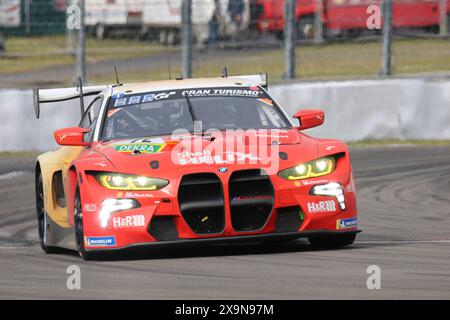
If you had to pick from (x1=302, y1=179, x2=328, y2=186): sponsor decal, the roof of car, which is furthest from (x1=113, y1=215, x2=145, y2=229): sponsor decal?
the roof of car

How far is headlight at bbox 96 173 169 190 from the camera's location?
30.0 ft

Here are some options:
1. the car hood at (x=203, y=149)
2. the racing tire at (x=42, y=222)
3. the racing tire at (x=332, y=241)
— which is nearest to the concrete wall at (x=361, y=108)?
the racing tire at (x=42, y=222)

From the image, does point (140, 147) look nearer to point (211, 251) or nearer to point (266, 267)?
point (211, 251)

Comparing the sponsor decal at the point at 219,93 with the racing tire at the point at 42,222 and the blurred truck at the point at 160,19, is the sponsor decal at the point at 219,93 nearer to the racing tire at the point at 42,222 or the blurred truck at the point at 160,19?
the racing tire at the point at 42,222

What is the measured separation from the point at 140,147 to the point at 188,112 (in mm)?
892

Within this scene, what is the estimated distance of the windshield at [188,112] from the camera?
1027 centimetres

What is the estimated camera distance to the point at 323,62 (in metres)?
20.8

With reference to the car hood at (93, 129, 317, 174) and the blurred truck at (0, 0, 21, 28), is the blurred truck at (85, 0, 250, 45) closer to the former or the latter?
the blurred truck at (0, 0, 21, 28)

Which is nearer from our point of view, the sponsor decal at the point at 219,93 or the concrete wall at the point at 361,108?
the sponsor decal at the point at 219,93

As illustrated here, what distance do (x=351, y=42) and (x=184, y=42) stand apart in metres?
2.71

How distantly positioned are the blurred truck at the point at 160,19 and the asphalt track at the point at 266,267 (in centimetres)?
761

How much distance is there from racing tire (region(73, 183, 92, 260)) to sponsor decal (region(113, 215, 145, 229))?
0.32m

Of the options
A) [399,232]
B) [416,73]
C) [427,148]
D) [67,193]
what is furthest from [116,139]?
[416,73]

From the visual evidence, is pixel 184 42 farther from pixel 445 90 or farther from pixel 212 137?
pixel 212 137
